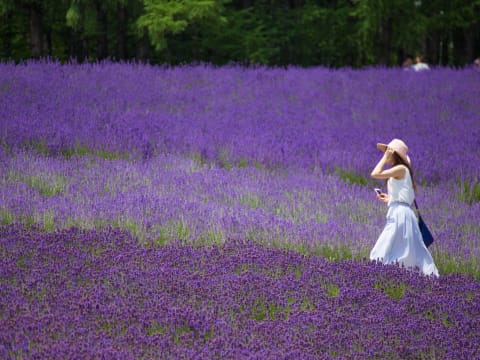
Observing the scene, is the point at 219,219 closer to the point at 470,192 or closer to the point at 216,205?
the point at 216,205

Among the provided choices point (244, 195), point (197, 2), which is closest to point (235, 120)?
point (244, 195)

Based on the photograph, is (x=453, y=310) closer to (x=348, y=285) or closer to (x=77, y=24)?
(x=348, y=285)

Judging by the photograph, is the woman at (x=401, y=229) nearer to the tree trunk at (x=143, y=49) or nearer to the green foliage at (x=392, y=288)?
the green foliage at (x=392, y=288)

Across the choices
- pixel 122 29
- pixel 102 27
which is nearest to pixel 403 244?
pixel 122 29

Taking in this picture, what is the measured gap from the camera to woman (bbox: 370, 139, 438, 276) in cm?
575

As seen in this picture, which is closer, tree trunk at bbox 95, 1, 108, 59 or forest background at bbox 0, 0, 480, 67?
forest background at bbox 0, 0, 480, 67

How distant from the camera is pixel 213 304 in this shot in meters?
4.53

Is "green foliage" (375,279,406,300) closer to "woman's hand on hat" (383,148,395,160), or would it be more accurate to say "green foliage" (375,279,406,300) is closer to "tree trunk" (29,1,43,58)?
"woman's hand on hat" (383,148,395,160)

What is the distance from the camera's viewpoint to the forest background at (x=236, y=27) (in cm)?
1630

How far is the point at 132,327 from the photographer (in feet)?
13.3

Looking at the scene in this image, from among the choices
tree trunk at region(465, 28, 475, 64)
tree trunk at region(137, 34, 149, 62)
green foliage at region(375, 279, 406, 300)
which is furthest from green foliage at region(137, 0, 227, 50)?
green foliage at region(375, 279, 406, 300)

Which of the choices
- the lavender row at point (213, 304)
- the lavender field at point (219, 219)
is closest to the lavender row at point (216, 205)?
the lavender field at point (219, 219)

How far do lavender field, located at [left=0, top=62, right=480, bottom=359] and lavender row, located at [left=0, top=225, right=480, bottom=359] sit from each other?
0.01 meters

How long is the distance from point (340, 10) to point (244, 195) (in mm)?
14549
